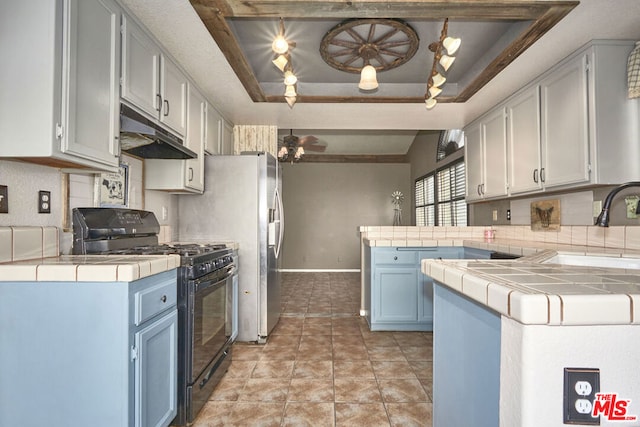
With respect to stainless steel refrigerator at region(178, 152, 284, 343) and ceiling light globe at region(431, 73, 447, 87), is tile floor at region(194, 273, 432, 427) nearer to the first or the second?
stainless steel refrigerator at region(178, 152, 284, 343)

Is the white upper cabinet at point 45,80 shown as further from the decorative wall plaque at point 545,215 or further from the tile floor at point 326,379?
the decorative wall plaque at point 545,215

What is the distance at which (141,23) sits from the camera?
199 cm

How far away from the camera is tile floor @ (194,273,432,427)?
1.90m

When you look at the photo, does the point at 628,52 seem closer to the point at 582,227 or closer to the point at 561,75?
the point at 561,75

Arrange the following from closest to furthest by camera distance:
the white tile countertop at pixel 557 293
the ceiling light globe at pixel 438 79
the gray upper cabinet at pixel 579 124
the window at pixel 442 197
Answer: the white tile countertop at pixel 557 293
the gray upper cabinet at pixel 579 124
the ceiling light globe at pixel 438 79
the window at pixel 442 197

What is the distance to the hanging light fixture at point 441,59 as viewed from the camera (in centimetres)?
194

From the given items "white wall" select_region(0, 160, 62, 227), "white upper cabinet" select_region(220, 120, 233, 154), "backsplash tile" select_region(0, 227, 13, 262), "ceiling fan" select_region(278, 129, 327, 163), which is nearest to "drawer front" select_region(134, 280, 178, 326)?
"backsplash tile" select_region(0, 227, 13, 262)

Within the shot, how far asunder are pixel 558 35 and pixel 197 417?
3.20 metres

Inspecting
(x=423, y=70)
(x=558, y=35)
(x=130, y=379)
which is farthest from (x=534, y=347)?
(x=423, y=70)

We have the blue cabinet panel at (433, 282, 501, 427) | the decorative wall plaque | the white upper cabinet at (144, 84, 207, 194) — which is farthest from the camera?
the decorative wall plaque

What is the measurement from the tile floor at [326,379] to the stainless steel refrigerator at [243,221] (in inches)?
11.9

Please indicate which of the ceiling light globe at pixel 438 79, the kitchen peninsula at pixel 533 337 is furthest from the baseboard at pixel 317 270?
the kitchen peninsula at pixel 533 337

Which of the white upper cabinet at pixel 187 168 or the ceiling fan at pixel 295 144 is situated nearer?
the white upper cabinet at pixel 187 168

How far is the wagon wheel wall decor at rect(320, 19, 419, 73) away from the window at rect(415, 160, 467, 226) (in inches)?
99.9
